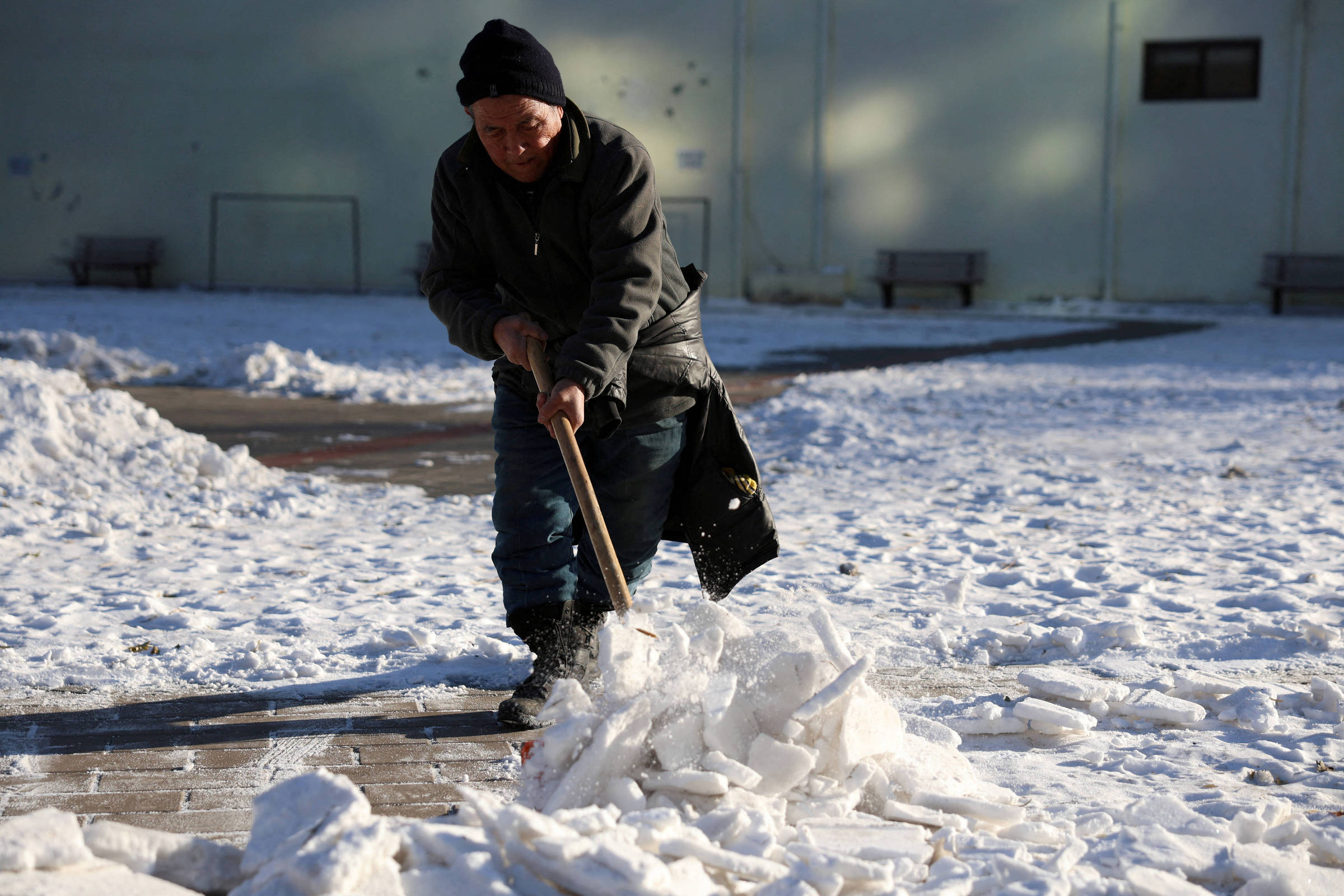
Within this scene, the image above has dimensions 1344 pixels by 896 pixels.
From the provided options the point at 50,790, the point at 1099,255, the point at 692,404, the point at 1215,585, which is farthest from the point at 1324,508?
the point at 1099,255

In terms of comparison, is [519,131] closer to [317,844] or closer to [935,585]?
[317,844]

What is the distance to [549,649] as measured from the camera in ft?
10.3

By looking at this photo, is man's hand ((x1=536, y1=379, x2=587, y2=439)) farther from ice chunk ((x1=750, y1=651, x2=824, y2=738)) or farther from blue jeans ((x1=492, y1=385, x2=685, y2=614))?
ice chunk ((x1=750, y1=651, x2=824, y2=738))

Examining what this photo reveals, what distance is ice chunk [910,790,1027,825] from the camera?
239cm

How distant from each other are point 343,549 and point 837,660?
2.76m

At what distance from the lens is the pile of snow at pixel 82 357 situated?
34.8ft

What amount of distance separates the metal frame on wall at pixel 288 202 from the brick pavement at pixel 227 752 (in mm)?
19089

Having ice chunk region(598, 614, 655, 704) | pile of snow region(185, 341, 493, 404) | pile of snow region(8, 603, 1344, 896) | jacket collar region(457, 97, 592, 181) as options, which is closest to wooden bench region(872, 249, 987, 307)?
pile of snow region(185, 341, 493, 404)

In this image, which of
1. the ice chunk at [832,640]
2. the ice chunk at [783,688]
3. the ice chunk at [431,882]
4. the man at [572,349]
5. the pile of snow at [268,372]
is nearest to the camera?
the ice chunk at [431,882]

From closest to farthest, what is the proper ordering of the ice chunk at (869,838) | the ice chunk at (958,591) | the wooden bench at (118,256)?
1. the ice chunk at (869,838)
2. the ice chunk at (958,591)
3. the wooden bench at (118,256)

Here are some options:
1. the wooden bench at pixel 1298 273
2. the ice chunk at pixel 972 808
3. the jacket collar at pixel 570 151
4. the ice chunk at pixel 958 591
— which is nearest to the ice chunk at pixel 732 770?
the ice chunk at pixel 972 808

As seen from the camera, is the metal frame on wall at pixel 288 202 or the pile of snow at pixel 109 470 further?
the metal frame on wall at pixel 288 202

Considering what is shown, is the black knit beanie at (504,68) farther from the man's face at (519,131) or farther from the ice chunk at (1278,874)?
the ice chunk at (1278,874)

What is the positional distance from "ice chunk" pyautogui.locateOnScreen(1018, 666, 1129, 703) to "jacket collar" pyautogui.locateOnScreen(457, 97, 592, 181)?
1676 millimetres
